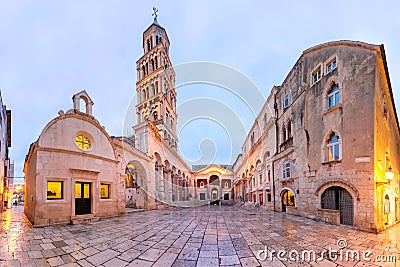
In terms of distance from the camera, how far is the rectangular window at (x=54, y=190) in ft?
36.5

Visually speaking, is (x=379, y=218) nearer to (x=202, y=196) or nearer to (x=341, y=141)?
(x=341, y=141)

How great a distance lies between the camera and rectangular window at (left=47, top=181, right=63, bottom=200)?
11.1 m

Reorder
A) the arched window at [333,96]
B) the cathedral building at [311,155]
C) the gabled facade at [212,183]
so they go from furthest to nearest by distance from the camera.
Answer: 1. the gabled facade at [212,183]
2. the arched window at [333,96]
3. the cathedral building at [311,155]

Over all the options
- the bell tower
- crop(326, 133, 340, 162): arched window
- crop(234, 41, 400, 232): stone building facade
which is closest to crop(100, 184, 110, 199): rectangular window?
crop(234, 41, 400, 232): stone building facade

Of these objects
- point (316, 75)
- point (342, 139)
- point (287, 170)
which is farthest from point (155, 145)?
point (342, 139)

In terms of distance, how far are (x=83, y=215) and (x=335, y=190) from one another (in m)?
13.9

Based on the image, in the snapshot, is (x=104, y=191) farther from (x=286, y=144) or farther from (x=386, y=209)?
(x=386, y=209)

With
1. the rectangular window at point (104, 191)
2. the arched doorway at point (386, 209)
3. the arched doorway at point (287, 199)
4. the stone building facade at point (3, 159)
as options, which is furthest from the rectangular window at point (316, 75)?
the stone building facade at point (3, 159)

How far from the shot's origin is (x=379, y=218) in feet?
31.4

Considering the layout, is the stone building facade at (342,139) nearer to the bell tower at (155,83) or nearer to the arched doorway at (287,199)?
the arched doorway at (287,199)

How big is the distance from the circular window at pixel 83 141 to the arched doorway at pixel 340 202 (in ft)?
46.8

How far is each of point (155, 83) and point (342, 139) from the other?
1216 inches

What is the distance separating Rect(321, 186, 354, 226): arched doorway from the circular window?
14261 millimetres

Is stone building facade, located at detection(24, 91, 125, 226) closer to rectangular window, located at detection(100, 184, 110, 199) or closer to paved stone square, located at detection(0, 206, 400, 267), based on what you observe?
rectangular window, located at detection(100, 184, 110, 199)
